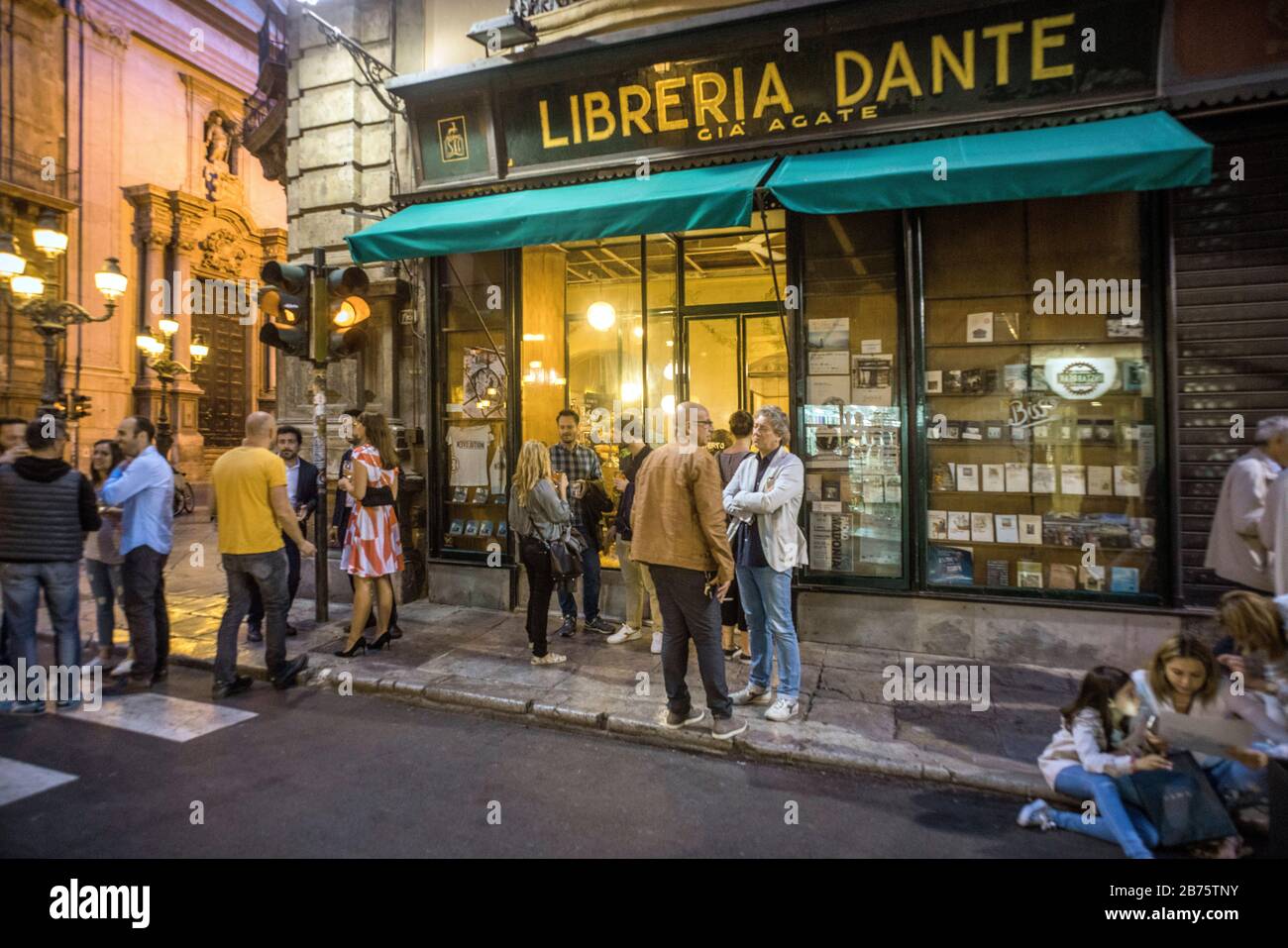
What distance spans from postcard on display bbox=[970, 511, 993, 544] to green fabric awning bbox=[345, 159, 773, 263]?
3.59m

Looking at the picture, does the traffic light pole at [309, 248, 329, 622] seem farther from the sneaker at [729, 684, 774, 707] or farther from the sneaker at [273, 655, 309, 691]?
the sneaker at [729, 684, 774, 707]

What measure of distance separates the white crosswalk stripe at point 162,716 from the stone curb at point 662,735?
2.30ft

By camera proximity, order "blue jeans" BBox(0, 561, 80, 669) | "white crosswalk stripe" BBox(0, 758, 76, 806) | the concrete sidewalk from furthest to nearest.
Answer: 1. "blue jeans" BBox(0, 561, 80, 669)
2. the concrete sidewalk
3. "white crosswalk stripe" BBox(0, 758, 76, 806)

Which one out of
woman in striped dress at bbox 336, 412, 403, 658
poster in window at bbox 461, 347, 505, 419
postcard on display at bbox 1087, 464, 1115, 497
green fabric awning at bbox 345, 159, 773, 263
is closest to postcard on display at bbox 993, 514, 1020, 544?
postcard on display at bbox 1087, 464, 1115, 497

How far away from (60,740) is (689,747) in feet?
13.7

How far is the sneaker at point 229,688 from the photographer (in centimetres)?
554

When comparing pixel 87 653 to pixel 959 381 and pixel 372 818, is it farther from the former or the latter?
pixel 959 381

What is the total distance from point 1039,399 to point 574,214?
4754 mm

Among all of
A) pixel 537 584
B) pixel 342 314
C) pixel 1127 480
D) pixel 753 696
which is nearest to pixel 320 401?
pixel 342 314

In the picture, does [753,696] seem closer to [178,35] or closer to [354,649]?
[354,649]

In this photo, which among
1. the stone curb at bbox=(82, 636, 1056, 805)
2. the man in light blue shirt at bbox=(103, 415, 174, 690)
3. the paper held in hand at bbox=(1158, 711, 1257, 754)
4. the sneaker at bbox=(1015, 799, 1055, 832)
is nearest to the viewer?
the paper held in hand at bbox=(1158, 711, 1257, 754)

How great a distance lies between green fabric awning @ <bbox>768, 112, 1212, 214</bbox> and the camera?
202 inches

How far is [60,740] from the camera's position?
183 inches
